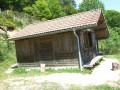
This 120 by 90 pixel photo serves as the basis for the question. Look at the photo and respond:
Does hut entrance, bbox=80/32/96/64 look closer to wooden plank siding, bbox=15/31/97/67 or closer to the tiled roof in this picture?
wooden plank siding, bbox=15/31/97/67

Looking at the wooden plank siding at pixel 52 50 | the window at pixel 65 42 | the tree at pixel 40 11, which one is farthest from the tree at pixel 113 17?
the window at pixel 65 42

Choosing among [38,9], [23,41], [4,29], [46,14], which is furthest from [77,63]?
[38,9]

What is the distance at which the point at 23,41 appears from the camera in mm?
9570

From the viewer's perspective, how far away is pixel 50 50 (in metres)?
8.46

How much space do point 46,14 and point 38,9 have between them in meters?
2.89

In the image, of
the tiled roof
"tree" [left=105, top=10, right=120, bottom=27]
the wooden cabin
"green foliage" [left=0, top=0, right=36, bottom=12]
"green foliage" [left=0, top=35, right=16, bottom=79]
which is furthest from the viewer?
"tree" [left=105, top=10, right=120, bottom=27]

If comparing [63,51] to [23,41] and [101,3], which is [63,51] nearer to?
[23,41]

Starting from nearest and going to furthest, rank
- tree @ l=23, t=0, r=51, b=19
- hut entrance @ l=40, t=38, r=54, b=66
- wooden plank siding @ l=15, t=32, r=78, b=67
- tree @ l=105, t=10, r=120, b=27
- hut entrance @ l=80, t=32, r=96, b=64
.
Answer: wooden plank siding @ l=15, t=32, r=78, b=67 < hut entrance @ l=80, t=32, r=96, b=64 < hut entrance @ l=40, t=38, r=54, b=66 < tree @ l=23, t=0, r=51, b=19 < tree @ l=105, t=10, r=120, b=27

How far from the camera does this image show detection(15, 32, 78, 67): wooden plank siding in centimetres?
762

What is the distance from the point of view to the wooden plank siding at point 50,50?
7624mm

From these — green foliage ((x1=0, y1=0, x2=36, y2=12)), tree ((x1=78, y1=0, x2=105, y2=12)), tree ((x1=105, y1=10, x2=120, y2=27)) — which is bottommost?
tree ((x1=105, y1=10, x2=120, y2=27))

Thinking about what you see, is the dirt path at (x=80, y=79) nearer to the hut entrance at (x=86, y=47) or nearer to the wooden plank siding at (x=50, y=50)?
the wooden plank siding at (x=50, y=50)

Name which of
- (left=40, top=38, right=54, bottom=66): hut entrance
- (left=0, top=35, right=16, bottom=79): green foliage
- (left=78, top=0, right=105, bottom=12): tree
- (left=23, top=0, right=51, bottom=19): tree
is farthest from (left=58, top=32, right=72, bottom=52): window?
(left=78, top=0, right=105, bottom=12): tree

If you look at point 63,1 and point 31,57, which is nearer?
point 31,57
